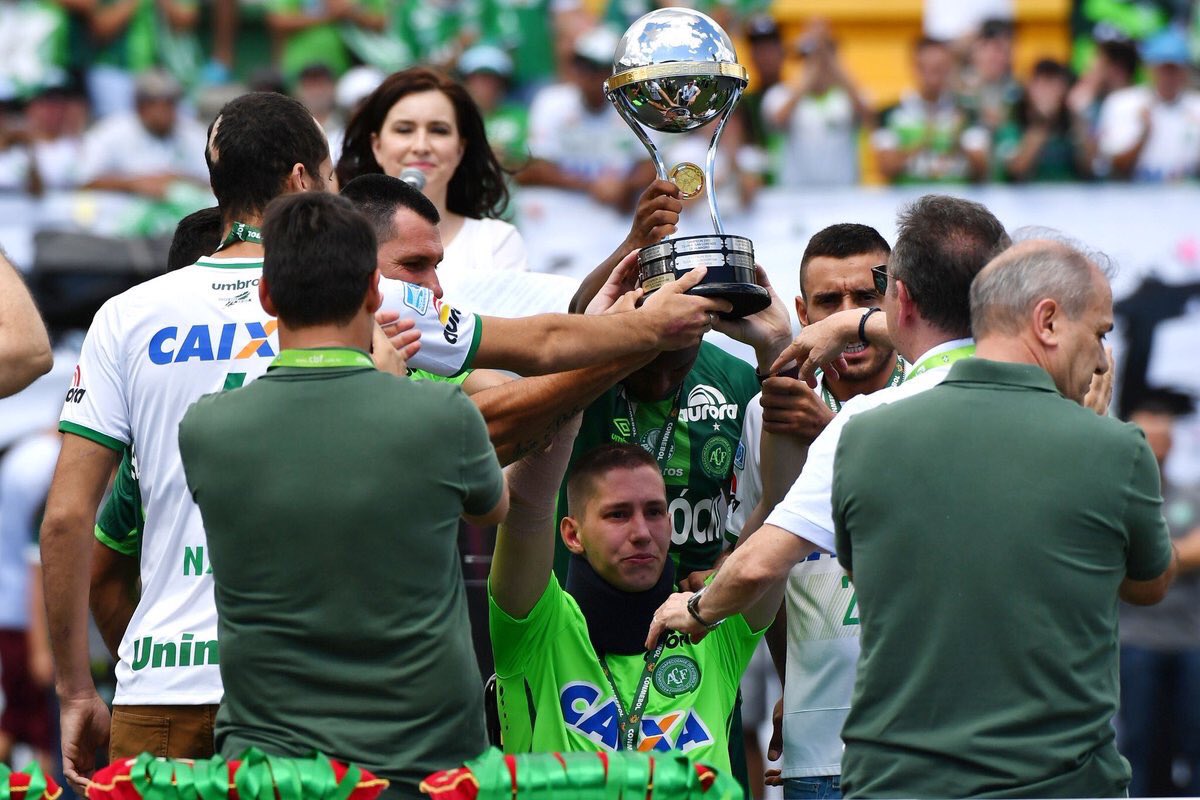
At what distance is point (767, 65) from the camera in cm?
992

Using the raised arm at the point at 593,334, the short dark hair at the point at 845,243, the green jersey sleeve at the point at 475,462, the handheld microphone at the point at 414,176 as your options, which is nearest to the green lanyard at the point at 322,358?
the green jersey sleeve at the point at 475,462

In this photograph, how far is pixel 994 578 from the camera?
116 inches

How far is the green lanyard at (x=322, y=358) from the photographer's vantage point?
2939mm

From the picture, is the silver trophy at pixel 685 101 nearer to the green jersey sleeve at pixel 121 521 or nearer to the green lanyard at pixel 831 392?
the green lanyard at pixel 831 392

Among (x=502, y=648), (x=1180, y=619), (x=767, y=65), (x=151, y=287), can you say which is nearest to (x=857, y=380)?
(x=502, y=648)

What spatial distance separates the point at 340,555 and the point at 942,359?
49.2 inches

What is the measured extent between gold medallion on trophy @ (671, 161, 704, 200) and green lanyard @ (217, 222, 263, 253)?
3.39ft

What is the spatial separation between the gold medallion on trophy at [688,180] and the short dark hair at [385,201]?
22.5 inches

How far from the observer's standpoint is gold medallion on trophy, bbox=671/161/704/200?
4152 millimetres

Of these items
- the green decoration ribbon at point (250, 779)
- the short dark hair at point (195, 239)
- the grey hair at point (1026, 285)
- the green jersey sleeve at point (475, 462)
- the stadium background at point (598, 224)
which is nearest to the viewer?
the green decoration ribbon at point (250, 779)

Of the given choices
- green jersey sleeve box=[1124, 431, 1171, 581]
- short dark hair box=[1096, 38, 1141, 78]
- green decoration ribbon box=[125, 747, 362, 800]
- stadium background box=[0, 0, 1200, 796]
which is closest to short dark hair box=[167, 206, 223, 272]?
green decoration ribbon box=[125, 747, 362, 800]

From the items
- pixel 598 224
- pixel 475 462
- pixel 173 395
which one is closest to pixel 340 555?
pixel 475 462

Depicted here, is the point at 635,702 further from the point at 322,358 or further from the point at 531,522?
the point at 322,358

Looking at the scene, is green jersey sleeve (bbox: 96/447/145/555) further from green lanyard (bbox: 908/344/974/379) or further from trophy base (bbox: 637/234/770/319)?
green lanyard (bbox: 908/344/974/379)
